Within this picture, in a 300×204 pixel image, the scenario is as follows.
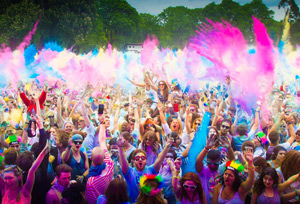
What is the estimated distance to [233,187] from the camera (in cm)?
370

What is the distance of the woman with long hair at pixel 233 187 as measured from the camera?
3.64 meters

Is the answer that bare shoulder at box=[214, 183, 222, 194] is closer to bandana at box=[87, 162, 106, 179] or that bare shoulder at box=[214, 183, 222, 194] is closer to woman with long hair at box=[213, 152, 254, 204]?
woman with long hair at box=[213, 152, 254, 204]

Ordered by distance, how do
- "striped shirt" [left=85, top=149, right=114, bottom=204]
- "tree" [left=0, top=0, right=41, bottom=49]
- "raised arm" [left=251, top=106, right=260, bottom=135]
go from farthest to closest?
"tree" [left=0, top=0, right=41, bottom=49] < "raised arm" [left=251, top=106, right=260, bottom=135] < "striped shirt" [left=85, top=149, right=114, bottom=204]

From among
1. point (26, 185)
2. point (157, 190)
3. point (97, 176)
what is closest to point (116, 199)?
point (157, 190)

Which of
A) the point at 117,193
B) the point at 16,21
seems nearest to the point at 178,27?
the point at 16,21

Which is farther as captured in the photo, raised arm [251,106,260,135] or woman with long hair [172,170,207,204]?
raised arm [251,106,260,135]

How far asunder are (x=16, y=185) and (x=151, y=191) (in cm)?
152

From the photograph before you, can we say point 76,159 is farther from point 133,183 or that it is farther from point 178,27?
point 178,27

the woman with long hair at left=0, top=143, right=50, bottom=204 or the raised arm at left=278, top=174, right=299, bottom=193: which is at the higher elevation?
the raised arm at left=278, top=174, right=299, bottom=193

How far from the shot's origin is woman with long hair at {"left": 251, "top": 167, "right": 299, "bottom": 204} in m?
3.63

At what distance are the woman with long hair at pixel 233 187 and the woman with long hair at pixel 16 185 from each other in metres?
2.10

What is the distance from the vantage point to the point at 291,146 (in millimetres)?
5078

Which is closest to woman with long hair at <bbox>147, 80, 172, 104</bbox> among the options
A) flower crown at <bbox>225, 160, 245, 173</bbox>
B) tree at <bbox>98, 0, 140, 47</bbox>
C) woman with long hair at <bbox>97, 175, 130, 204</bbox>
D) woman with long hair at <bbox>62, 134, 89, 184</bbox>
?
woman with long hair at <bbox>62, 134, 89, 184</bbox>

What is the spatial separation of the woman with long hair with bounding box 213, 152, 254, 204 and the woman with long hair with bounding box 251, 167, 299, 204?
12 centimetres
